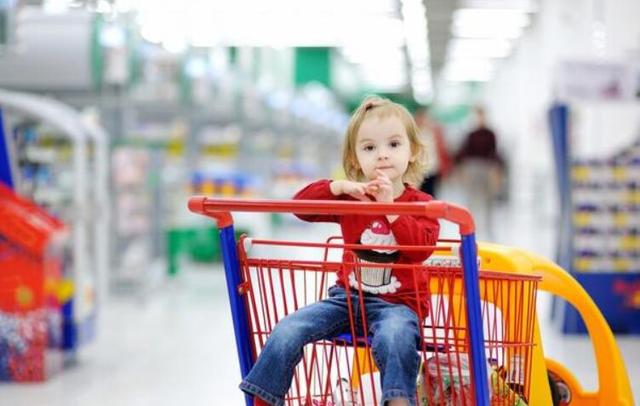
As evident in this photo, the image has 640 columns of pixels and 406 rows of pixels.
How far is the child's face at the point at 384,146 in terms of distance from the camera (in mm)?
2654

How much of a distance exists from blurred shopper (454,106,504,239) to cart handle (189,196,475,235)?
9490 mm

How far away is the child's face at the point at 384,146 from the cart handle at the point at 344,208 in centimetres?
38

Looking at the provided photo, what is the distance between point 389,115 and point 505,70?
3482 centimetres

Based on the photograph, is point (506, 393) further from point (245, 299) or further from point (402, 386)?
point (245, 299)

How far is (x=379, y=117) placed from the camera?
2.67 m

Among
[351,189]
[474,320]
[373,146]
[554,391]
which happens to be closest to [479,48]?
[554,391]

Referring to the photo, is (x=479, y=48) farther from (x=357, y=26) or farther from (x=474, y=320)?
(x=474, y=320)

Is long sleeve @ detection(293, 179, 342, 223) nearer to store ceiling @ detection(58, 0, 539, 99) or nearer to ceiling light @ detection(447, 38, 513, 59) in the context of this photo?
store ceiling @ detection(58, 0, 539, 99)

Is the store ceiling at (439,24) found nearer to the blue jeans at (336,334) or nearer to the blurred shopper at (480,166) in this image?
the blurred shopper at (480,166)

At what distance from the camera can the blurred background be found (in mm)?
5039

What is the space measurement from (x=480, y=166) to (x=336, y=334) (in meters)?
9.85

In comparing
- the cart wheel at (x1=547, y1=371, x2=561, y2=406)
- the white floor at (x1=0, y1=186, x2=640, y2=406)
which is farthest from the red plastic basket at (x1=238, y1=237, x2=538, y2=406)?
the white floor at (x1=0, y1=186, x2=640, y2=406)

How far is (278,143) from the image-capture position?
629 inches

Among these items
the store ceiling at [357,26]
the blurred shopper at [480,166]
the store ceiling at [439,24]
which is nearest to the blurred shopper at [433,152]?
the blurred shopper at [480,166]
